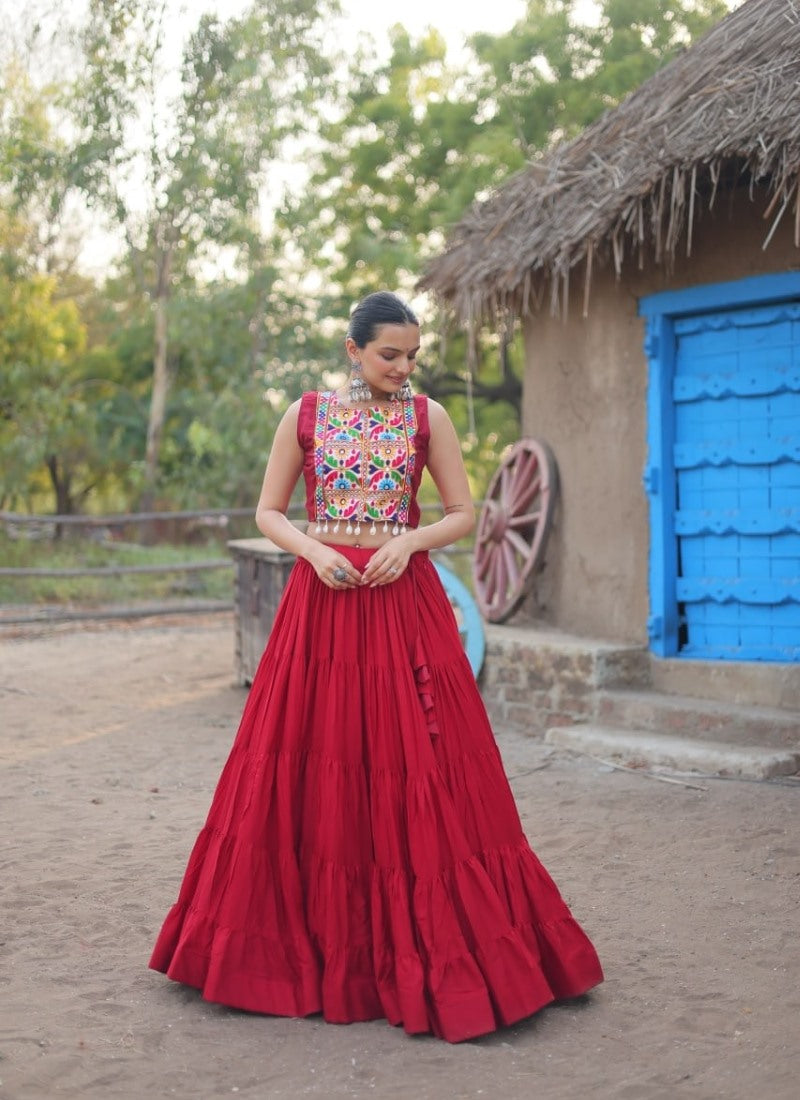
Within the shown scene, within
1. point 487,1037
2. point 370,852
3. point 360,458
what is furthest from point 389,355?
point 487,1037

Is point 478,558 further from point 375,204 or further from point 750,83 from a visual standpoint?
point 375,204

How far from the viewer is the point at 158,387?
19.4 meters

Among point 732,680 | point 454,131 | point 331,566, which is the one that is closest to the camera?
point 331,566

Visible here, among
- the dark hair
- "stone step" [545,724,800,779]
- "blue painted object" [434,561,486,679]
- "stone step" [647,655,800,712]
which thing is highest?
the dark hair

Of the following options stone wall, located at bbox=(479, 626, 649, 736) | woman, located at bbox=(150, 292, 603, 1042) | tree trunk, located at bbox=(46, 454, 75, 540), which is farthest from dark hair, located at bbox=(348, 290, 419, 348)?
tree trunk, located at bbox=(46, 454, 75, 540)

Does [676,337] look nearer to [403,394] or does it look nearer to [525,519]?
[525,519]

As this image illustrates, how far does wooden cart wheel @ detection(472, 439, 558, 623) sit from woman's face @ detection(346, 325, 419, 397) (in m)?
4.32

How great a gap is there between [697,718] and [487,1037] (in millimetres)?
3505

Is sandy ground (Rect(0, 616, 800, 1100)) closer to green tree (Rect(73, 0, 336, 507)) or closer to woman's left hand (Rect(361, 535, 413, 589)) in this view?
woman's left hand (Rect(361, 535, 413, 589))

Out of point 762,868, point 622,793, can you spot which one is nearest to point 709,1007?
point 762,868

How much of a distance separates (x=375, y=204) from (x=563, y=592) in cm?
Answer: 1344

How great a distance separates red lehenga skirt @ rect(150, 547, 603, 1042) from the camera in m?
2.86

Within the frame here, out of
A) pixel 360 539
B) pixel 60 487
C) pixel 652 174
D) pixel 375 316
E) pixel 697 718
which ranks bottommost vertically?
pixel 697 718

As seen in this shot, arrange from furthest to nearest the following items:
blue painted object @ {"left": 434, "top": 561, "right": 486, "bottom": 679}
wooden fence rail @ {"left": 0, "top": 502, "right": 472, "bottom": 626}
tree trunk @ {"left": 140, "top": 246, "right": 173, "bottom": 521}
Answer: tree trunk @ {"left": 140, "top": 246, "right": 173, "bottom": 521}, wooden fence rail @ {"left": 0, "top": 502, "right": 472, "bottom": 626}, blue painted object @ {"left": 434, "top": 561, "right": 486, "bottom": 679}
